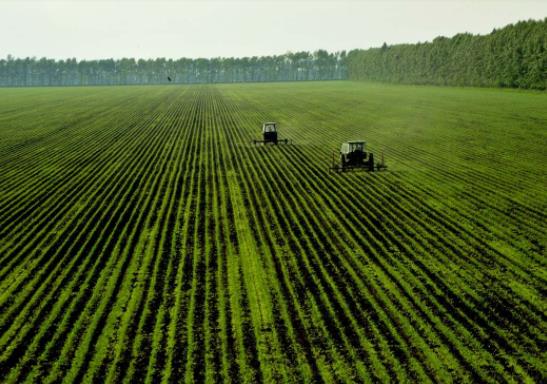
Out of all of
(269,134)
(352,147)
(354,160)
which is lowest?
(354,160)

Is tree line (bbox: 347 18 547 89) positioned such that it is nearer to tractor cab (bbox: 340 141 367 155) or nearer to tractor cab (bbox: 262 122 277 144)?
tractor cab (bbox: 262 122 277 144)

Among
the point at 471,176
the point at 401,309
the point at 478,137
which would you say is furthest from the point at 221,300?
the point at 478,137

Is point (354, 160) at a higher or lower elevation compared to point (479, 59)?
lower

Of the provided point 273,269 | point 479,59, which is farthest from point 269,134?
point 479,59

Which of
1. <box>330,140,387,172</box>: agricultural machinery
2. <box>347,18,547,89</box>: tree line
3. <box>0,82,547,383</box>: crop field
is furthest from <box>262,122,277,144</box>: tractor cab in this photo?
<box>347,18,547,89</box>: tree line

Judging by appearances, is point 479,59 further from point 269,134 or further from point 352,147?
point 352,147

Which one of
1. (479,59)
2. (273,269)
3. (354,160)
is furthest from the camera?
(479,59)
